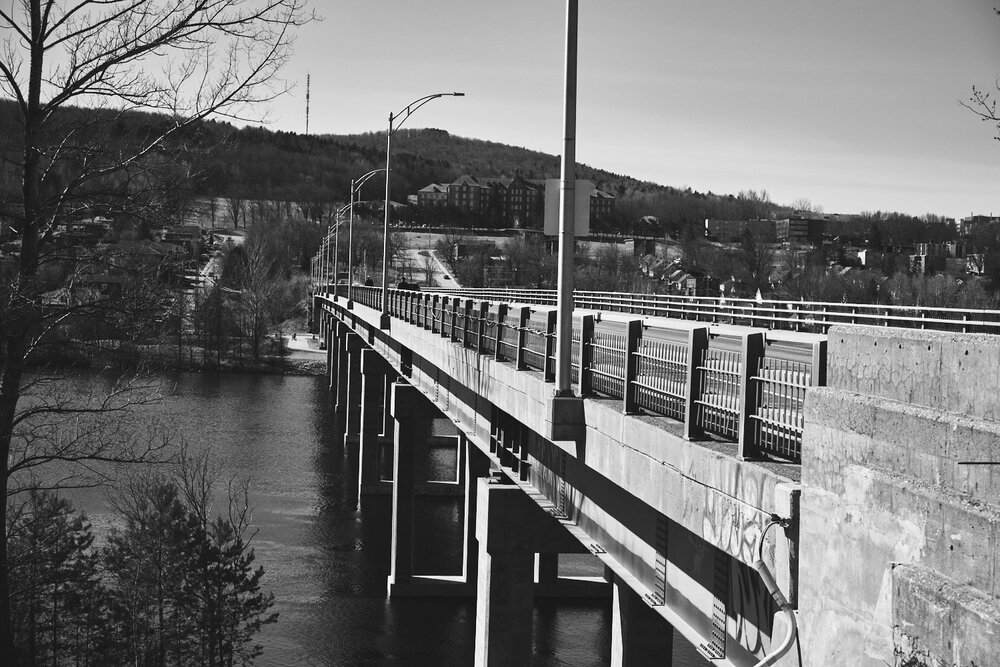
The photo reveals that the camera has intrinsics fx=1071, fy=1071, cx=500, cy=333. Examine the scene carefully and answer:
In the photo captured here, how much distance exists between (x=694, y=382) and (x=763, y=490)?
181cm

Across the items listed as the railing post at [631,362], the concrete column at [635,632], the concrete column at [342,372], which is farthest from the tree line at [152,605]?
the concrete column at [342,372]

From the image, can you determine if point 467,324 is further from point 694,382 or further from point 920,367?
point 920,367

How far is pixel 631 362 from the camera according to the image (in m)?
10.6

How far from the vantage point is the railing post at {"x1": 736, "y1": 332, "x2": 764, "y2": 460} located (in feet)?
25.4

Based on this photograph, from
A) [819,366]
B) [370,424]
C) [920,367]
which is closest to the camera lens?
[920,367]

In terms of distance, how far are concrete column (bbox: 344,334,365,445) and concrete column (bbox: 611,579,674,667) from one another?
43.8 metres

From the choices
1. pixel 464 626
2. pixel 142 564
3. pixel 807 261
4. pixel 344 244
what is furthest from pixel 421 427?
pixel 344 244

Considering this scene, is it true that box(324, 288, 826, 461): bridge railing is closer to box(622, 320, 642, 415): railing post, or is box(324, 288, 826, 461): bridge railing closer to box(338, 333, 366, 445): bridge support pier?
box(622, 320, 642, 415): railing post

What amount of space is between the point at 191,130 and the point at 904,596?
8.67 m

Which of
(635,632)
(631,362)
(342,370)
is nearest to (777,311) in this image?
(635,632)

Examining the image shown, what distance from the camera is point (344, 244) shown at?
163m

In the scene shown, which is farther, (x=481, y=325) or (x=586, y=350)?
(x=481, y=325)

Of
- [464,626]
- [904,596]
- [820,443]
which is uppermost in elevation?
[820,443]

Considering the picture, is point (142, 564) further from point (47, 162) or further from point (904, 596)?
point (904, 596)
